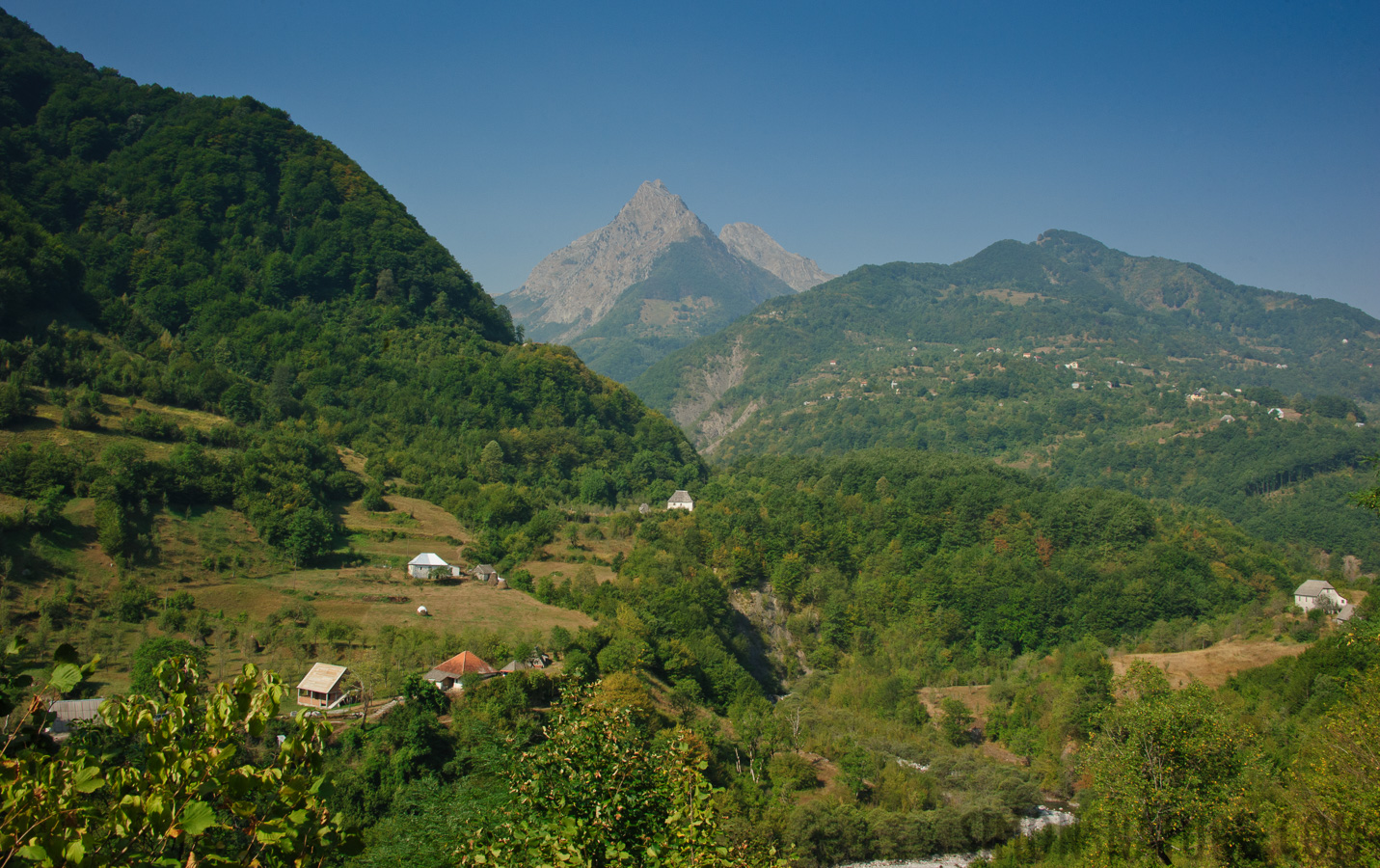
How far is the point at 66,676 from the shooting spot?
387 centimetres

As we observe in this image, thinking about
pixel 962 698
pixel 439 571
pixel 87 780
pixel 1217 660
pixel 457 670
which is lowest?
pixel 962 698

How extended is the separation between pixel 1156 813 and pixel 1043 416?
119 m

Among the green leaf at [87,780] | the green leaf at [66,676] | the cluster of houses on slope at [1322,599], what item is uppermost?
the green leaf at [66,676]

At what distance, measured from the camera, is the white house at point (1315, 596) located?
48.6m

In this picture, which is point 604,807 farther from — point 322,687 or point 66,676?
point 322,687

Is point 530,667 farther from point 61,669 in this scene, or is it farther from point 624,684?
point 61,669

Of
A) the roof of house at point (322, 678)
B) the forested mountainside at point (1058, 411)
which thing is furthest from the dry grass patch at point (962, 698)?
the forested mountainside at point (1058, 411)

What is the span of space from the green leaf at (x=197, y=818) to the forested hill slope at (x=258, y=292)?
164ft

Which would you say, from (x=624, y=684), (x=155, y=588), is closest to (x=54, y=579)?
(x=155, y=588)

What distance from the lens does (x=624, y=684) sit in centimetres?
3356

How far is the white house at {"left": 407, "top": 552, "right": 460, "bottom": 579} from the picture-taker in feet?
138

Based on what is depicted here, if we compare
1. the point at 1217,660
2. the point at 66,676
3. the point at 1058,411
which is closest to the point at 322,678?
the point at 66,676

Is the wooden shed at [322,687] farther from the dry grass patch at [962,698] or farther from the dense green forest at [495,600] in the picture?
the dry grass patch at [962,698]

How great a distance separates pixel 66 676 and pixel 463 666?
29205 mm
